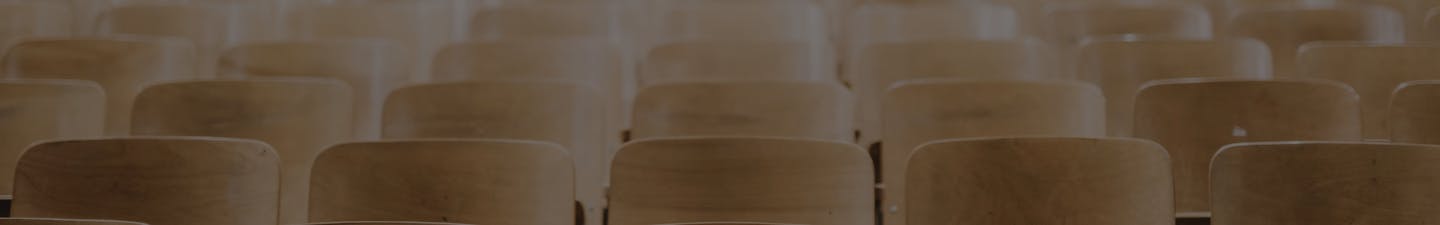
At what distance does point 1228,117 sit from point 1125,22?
1.23 feet

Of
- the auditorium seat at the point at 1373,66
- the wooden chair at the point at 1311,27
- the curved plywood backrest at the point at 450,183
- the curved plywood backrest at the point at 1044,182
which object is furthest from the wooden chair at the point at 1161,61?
the curved plywood backrest at the point at 450,183

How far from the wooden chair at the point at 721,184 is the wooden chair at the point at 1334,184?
0.52 ft

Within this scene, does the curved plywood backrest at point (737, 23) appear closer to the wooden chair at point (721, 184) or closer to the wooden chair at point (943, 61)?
the wooden chair at point (943, 61)

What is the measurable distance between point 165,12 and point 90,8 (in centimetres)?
17

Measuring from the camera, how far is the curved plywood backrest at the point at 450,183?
1.98 feet

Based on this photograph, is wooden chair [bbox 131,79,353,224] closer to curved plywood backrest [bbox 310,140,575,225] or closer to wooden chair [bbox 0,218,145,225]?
curved plywood backrest [bbox 310,140,575,225]

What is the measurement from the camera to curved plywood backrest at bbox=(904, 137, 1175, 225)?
58 centimetres

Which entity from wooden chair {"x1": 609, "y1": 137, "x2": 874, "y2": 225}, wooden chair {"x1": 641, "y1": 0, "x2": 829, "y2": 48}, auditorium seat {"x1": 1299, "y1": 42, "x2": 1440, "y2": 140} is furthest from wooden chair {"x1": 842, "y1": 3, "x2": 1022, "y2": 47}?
wooden chair {"x1": 609, "y1": 137, "x2": 874, "y2": 225}

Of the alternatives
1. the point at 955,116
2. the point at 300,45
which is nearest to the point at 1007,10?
the point at 955,116

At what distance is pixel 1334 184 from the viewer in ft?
1.85

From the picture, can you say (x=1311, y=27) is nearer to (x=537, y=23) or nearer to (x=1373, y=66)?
(x=1373, y=66)

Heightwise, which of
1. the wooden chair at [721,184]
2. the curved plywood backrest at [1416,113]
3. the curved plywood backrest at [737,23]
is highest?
the curved plywood backrest at [737,23]

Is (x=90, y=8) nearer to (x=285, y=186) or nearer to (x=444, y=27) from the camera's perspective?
(x=444, y=27)

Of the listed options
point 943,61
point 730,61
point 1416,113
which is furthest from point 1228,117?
point 730,61
